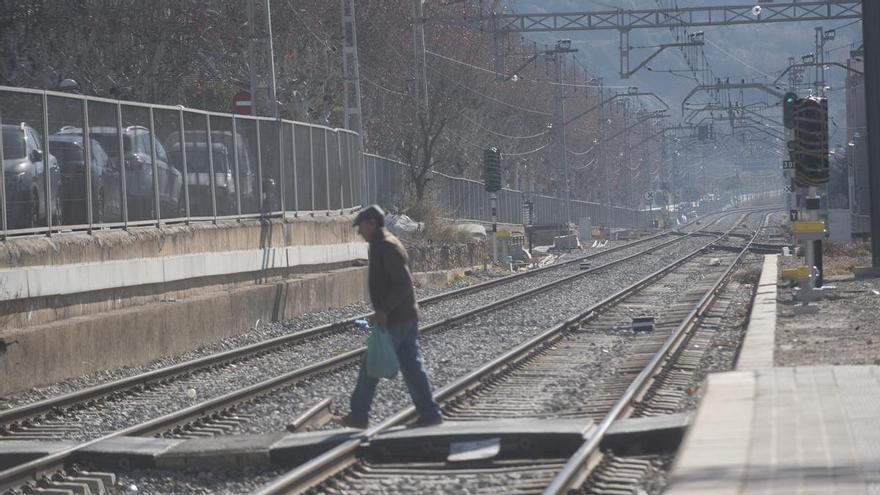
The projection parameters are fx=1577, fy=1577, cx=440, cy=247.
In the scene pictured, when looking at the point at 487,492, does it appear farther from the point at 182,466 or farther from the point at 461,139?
the point at 461,139

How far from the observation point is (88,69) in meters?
49.2

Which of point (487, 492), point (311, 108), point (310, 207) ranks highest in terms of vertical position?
point (311, 108)

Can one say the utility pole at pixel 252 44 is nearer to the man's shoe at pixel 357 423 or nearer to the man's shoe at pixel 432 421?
the man's shoe at pixel 432 421

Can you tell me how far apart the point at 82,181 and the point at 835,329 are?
9.79 m

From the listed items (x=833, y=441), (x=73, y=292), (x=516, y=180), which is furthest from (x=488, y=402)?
(x=516, y=180)

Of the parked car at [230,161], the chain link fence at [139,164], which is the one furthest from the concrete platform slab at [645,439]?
the parked car at [230,161]

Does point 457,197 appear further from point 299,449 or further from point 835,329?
point 299,449

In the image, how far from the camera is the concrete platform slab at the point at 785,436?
877cm

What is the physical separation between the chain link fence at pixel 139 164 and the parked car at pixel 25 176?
0.01 meters

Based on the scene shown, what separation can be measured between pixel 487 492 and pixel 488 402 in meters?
4.57

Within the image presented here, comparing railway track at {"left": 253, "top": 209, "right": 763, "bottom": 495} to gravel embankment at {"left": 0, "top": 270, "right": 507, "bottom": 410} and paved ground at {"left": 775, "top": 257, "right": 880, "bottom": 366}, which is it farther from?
gravel embankment at {"left": 0, "top": 270, "right": 507, "bottom": 410}

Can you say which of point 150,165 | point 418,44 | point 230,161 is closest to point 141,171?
point 150,165

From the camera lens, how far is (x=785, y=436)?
1041cm

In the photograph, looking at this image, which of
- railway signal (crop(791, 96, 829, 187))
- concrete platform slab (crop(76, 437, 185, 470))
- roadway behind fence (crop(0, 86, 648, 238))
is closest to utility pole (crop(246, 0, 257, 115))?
roadway behind fence (crop(0, 86, 648, 238))
